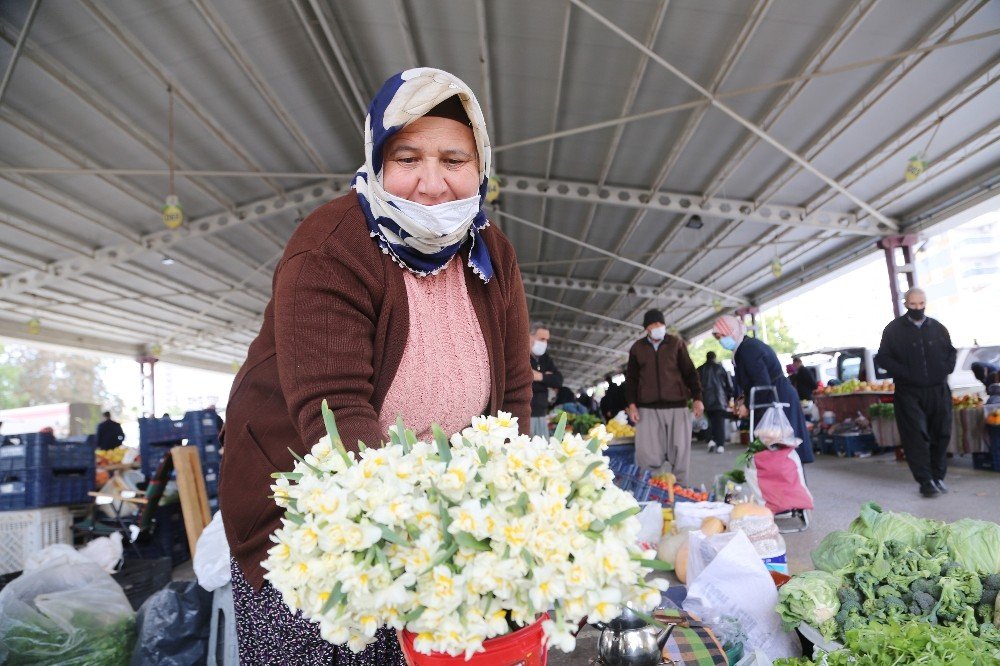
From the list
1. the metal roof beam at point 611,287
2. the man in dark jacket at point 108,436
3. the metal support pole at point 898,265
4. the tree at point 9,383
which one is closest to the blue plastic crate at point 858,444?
the metal support pole at point 898,265

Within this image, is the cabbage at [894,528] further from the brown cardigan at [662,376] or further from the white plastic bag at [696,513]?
the brown cardigan at [662,376]

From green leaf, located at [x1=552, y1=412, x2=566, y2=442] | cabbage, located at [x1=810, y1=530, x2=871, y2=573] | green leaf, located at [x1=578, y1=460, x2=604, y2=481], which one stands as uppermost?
green leaf, located at [x1=552, y1=412, x2=566, y2=442]

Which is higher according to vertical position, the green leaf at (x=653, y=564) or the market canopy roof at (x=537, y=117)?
the market canopy roof at (x=537, y=117)

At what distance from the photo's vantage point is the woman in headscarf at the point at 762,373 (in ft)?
19.4

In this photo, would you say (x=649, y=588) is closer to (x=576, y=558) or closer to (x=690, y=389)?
(x=576, y=558)

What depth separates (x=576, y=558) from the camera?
697 millimetres

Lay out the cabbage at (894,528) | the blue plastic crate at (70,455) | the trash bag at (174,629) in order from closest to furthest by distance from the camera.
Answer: the cabbage at (894,528) < the trash bag at (174,629) < the blue plastic crate at (70,455)

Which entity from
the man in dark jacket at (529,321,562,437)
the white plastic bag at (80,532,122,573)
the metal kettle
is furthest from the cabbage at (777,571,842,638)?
the man in dark jacket at (529,321,562,437)

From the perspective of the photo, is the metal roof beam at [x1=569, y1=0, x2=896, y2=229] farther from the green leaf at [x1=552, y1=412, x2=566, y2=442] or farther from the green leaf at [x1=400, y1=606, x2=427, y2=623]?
the green leaf at [x1=400, y1=606, x2=427, y2=623]

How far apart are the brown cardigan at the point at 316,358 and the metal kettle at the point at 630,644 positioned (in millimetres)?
699

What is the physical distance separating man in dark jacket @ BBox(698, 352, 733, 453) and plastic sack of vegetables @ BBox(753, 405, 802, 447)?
7454 mm

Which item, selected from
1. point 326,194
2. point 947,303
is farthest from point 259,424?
point 947,303

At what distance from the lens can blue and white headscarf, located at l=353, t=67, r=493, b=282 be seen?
3.74 ft

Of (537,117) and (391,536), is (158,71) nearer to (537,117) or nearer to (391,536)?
(537,117)
